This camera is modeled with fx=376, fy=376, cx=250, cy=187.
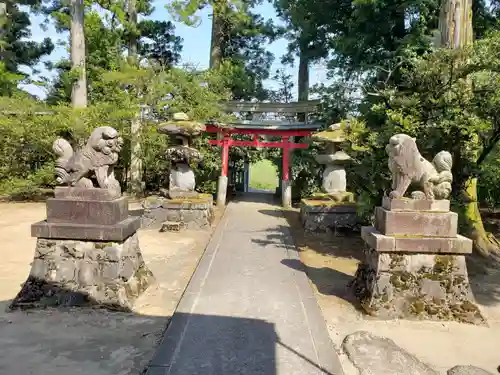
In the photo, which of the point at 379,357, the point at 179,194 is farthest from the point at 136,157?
the point at 379,357

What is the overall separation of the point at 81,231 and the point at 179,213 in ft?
17.2

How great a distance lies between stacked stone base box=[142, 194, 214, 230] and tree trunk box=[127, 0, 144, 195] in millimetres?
4839

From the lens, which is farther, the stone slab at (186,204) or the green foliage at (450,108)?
the stone slab at (186,204)

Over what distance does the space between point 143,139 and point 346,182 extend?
7875 mm

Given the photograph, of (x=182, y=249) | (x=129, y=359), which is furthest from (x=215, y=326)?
(x=182, y=249)

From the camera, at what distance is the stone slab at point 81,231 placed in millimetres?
4652

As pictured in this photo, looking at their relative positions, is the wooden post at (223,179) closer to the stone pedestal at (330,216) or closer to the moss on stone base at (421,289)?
the stone pedestal at (330,216)

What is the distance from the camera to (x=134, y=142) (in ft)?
46.7

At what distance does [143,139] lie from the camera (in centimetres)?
1446

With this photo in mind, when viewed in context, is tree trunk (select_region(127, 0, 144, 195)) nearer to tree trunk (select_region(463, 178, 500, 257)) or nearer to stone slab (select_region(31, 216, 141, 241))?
stone slab (select_region(31, 216, 141, 241))

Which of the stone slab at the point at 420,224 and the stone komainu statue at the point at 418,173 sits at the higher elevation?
the stone komainu statue at the point at 418,173

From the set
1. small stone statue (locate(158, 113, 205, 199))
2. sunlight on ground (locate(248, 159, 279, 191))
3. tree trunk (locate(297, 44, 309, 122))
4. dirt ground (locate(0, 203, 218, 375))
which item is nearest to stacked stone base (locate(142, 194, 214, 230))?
small stone statue (locate(158, 113, 205, 199))

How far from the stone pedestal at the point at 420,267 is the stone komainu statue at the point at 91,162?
353 centimetres

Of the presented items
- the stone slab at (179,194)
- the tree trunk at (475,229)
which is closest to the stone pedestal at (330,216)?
the tree trunk at (475,229)
